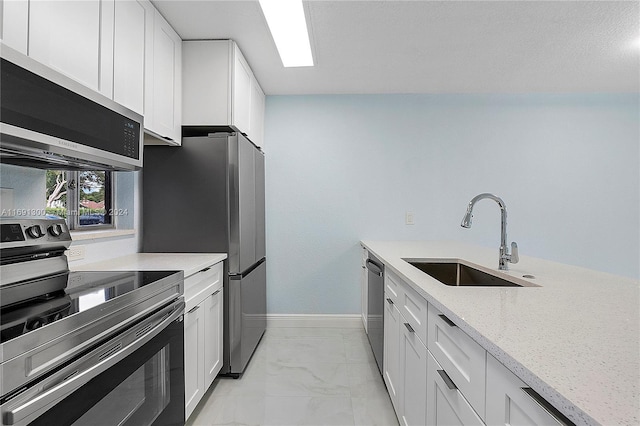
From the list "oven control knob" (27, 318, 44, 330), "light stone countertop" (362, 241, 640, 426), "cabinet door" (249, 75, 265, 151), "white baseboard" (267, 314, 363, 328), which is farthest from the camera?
"white baseboard" (267, 314, 363, 328)

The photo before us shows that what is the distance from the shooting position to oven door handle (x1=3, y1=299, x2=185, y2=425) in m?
0.75

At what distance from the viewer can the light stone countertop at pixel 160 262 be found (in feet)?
5.39

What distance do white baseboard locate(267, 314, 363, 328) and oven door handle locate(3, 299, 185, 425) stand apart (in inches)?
74.9

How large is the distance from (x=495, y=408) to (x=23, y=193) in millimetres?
1816

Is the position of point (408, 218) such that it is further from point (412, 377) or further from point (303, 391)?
point (412, 377)

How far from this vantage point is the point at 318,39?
2211 mm

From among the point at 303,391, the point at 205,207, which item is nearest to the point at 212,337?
the point at 303,391

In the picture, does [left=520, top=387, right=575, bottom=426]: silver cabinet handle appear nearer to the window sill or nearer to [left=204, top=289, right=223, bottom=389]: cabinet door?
[left=204, top=289, right=223, bottom=389]: cabinet door

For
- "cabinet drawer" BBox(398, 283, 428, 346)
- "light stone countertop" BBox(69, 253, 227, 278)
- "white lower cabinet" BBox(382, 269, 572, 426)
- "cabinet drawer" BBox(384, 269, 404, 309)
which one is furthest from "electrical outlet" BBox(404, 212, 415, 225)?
"light stone countertop" BBox(69, 253, 227, 278)

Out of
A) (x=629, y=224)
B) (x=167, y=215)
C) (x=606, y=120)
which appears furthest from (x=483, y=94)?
(x=167, y=215)

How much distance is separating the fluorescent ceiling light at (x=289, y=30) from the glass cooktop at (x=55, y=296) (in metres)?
1.54

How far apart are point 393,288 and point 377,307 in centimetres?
51

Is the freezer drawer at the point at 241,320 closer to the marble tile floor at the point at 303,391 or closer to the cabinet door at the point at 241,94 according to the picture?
the marble tile floor at the point at 303,391

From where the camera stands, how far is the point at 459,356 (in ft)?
3.11
